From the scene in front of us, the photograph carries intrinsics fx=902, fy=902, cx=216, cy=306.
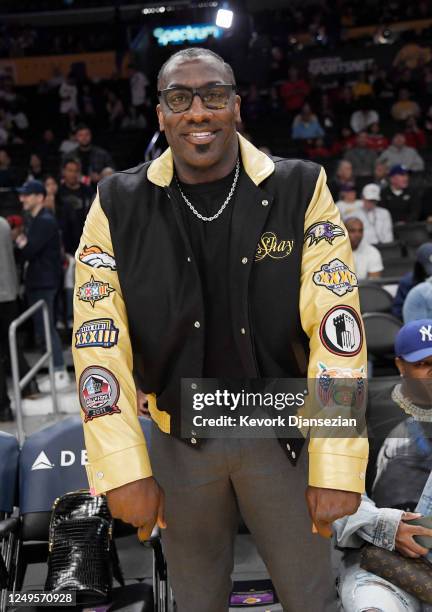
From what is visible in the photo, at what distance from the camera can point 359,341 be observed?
204cm

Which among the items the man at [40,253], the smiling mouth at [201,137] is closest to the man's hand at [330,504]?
the smiling mouth at [201,137]

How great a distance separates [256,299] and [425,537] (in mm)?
1148

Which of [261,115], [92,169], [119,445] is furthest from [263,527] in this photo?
[261,115]

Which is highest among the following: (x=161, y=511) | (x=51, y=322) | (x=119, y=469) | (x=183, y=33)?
(x=183, y=33)

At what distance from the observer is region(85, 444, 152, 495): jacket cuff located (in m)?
1.95

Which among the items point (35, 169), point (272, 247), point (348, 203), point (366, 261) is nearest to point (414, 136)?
point (348, 203)

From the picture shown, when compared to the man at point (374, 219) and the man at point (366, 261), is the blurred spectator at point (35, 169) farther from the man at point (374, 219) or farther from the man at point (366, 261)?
the man at point (366, 261)

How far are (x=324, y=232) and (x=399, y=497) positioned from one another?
1.26m

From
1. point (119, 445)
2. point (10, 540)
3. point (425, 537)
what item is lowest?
point (10, 540)

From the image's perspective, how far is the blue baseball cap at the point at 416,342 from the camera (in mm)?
3191

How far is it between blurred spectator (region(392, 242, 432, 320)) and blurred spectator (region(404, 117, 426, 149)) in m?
8.28

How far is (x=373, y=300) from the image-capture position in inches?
230

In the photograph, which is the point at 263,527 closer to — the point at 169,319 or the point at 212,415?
the point at 212,415

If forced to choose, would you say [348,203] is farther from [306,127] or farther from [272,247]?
[272,247]
